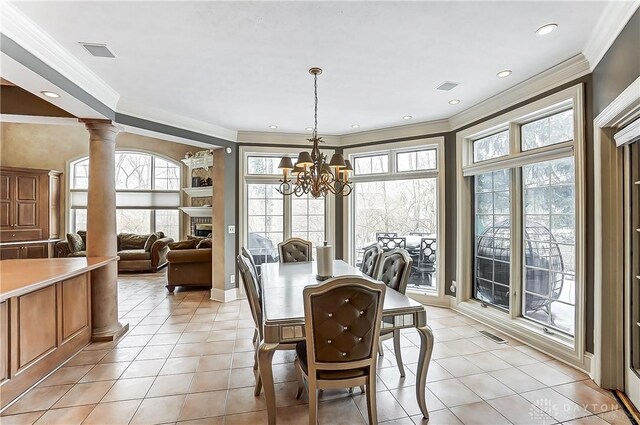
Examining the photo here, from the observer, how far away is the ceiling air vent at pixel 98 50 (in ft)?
8.15

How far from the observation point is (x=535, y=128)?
3400mm

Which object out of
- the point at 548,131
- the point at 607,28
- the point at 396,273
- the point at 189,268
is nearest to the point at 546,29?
the point at 607,28

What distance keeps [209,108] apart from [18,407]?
3372 mm

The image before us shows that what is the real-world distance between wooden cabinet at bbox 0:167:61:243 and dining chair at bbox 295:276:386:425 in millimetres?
8114

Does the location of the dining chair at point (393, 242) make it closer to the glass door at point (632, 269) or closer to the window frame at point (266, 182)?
the window frame at point (266, 182)

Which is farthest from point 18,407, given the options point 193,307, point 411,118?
point 411,118

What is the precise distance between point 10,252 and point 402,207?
819 centimetres

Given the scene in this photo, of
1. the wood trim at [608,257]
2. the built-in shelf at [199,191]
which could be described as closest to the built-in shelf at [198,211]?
the built-in shelf at [199,191]

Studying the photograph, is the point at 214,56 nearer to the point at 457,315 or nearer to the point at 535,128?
the point at 535,128

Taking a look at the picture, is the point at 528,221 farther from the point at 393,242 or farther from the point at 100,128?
the point at 100,128

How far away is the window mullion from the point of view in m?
3.61

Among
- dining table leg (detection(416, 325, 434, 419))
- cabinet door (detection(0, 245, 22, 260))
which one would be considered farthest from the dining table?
cabinet door (detection(0, 245, 22, 260))

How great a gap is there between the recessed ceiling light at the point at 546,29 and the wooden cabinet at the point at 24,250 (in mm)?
9534

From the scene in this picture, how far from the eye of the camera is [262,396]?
2467 millimetres
